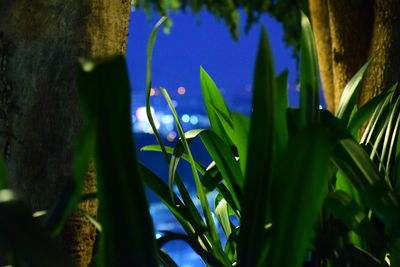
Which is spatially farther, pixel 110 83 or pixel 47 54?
pixel 47 54

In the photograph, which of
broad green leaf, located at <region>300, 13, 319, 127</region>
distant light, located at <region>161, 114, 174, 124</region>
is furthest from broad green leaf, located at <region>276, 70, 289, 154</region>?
distant light, located at <region>161, 114, 174, 124</region>

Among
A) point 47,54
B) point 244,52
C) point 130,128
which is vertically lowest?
point 130,128

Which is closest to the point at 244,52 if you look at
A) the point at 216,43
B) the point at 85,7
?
the point at 216,43

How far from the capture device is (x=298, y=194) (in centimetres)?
76

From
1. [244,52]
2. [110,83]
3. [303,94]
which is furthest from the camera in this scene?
[244,52]

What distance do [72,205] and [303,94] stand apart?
419 millimetres

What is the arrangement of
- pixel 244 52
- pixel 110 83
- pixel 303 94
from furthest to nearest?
pixel 244 52 → pixel 303 94 → pixel 110 83

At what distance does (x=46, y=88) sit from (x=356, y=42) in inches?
50.7

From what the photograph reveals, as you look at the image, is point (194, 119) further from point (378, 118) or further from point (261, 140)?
point (261, 140)

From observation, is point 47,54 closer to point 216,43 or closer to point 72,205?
point 72,205

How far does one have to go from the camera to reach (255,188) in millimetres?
797

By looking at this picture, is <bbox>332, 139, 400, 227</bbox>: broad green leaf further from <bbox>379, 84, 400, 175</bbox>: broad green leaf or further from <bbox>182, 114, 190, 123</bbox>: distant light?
<bbox>182, 114, 190, 123</bbox>: distant light

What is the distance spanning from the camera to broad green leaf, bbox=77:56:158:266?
678mm

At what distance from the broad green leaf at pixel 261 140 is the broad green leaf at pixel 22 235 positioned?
10.2 inches
